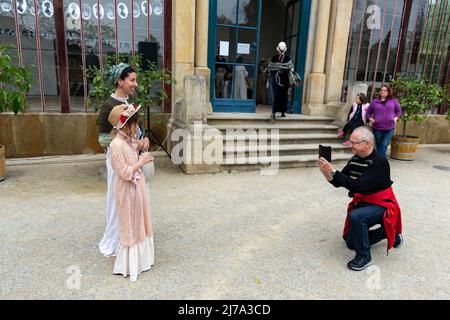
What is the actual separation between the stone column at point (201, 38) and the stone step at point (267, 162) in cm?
214

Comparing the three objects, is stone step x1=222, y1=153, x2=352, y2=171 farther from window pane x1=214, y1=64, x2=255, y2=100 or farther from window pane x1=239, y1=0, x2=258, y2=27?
window pane x1=239, y1=0, x2=258, y2=27

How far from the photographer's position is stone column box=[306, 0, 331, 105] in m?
8.27

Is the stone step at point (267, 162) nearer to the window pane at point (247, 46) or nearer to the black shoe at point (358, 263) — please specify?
the window pane at point (247, 46)

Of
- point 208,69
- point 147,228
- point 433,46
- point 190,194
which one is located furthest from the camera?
point 433,46

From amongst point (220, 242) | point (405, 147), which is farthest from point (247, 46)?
point (220, 242)

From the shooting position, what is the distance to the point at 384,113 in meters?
6.82

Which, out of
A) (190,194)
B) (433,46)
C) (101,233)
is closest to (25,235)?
(101,233)

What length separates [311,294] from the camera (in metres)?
2.79

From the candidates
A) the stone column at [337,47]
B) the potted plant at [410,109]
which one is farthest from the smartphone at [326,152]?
the stone column at [337,47]

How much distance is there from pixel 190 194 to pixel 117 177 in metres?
2.27

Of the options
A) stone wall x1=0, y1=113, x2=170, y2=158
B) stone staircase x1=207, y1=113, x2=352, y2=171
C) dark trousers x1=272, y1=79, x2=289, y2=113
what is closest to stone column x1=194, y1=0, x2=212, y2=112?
stone staircase x1=207, y1=113, x2=352, y2=171

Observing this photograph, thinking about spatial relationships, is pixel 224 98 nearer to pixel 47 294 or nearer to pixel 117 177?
pixel 117 177

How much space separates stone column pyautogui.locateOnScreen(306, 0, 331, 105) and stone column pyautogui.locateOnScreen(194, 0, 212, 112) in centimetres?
270

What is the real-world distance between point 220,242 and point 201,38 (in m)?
5.17
